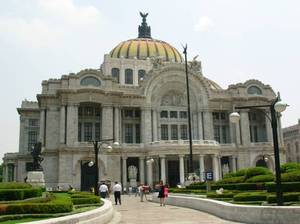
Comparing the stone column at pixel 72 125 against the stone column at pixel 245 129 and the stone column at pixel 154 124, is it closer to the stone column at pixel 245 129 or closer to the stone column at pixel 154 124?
the stone column at pixel 154 124

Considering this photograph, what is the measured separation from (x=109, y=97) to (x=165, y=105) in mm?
11181

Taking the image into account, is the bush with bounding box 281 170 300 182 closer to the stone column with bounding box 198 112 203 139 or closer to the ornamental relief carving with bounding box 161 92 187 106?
the stone column with bounding box 198 112 203 139

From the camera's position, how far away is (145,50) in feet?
277

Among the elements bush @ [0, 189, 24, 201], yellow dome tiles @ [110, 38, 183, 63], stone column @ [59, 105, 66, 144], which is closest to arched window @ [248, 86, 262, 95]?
yellow dome tiles @ [110, 38, 183, 63]

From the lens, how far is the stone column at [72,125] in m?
60.3

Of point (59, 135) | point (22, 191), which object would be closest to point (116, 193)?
point (22, 191)

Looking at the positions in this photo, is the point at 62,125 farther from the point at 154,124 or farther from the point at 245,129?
the point at 245,129

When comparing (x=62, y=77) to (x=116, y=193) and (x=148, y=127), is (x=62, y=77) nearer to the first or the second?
(x=148, y=127)

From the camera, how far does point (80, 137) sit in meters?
63.9

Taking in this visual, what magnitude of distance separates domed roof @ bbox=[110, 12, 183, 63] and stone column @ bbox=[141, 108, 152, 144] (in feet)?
64.5

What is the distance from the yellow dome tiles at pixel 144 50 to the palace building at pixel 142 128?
15.3 meters

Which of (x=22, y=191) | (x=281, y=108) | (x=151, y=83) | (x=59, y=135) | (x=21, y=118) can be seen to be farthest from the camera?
(x=21, y=118)

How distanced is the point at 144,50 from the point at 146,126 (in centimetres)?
2498

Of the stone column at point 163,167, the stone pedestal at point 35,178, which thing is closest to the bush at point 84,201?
the stone pedestal at point 35,178
